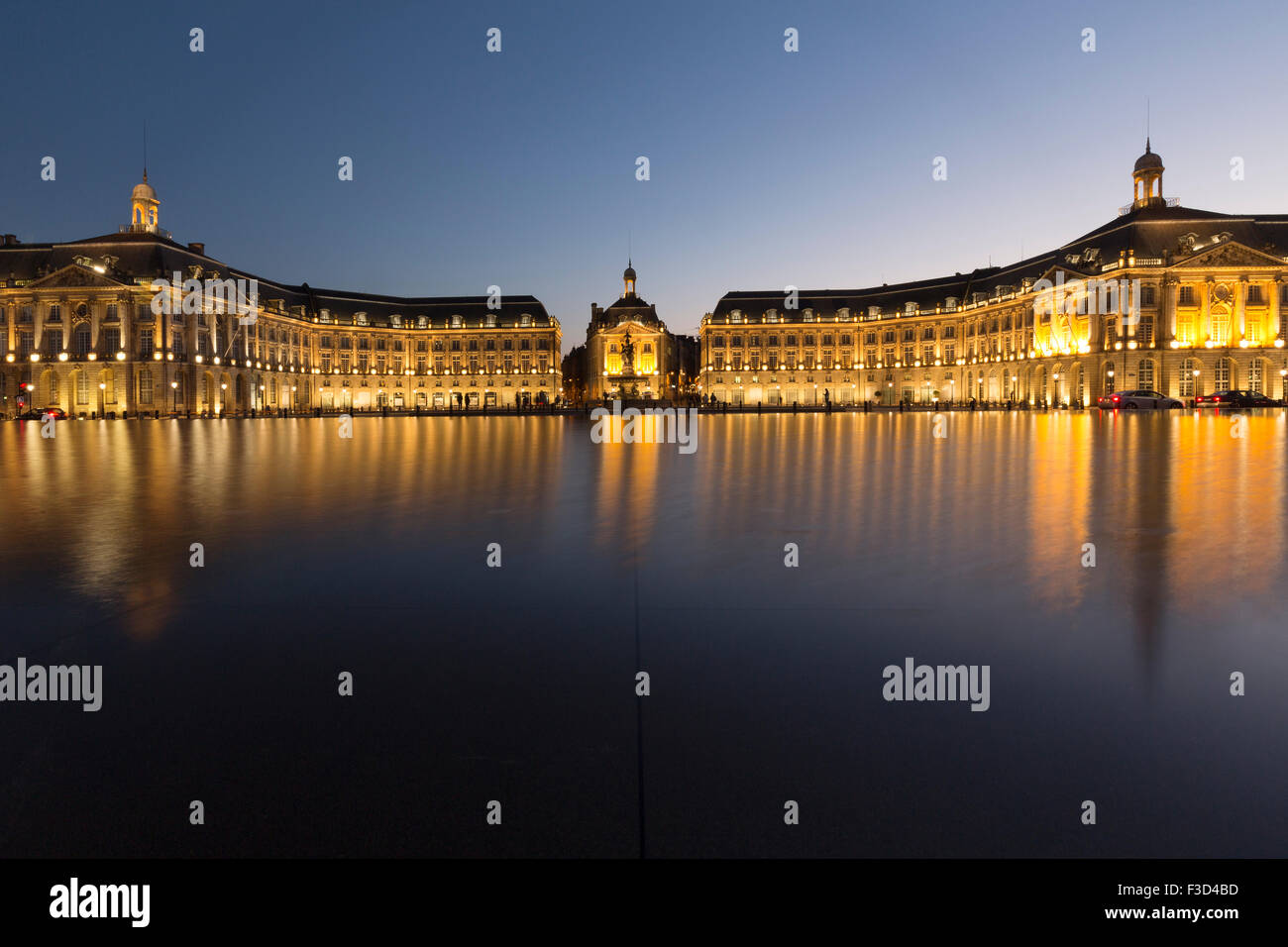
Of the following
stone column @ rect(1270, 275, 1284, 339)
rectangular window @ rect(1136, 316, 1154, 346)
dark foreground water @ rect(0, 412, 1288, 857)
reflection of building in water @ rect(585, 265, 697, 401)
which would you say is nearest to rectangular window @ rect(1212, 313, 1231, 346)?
stone column @ rect(1270, 275, 1284, 339)

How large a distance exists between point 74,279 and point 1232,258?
4678 inches

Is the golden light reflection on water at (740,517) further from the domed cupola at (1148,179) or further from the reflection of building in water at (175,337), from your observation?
the domed cupola at (1148,179)

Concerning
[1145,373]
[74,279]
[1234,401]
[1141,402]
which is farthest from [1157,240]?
[74,279]

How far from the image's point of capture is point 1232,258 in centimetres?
7469

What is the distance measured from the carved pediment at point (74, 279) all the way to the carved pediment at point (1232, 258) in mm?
110506

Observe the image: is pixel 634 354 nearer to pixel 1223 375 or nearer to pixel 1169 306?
pixel 1169 306

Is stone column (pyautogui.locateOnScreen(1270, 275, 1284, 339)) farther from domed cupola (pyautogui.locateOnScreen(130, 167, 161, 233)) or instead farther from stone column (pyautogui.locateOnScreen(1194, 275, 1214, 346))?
domed cupola (pyautogui.locateOnScreen(130, 167, 161, 233))

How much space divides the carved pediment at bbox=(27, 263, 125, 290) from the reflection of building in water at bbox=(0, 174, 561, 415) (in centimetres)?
12

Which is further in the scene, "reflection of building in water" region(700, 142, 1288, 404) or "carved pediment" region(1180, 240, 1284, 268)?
"reflection of building in water" region(700, 142, 1288, 404)

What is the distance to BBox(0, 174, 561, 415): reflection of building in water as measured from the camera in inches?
3095

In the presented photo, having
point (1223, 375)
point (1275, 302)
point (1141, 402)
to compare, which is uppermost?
point (1275, 302)
